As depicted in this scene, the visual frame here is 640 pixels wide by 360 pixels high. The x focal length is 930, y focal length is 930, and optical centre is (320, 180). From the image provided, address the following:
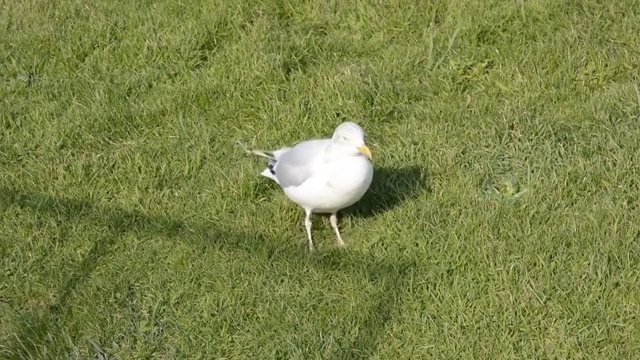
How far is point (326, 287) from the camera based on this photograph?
4102 mm

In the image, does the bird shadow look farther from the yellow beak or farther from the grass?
the yellow beak

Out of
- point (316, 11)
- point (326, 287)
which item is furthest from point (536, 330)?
point (316, 11)

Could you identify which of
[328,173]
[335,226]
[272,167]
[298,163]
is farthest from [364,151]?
[272,167]

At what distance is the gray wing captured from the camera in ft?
13.9

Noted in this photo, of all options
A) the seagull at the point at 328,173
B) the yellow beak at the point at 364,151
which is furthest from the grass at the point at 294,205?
the yellow beak at the point at 364,151

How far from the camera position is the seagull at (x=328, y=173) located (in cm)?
408

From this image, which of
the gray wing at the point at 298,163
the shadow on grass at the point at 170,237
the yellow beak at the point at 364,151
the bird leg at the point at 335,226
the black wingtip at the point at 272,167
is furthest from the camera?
the black wingtip at the point at 272,167

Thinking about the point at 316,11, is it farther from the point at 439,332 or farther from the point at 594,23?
the point at 439,332

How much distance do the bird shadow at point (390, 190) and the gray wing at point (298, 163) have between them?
1.32 ft

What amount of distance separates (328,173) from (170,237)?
881 mm

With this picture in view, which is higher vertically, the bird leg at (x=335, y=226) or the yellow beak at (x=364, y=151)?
the yellow beak at (x=364, y=151)

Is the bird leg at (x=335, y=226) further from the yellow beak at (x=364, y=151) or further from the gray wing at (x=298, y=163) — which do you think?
the yellow beak at (x=364, y=151)

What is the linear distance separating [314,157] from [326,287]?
0.60 metres

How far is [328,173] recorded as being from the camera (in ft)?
13.5
